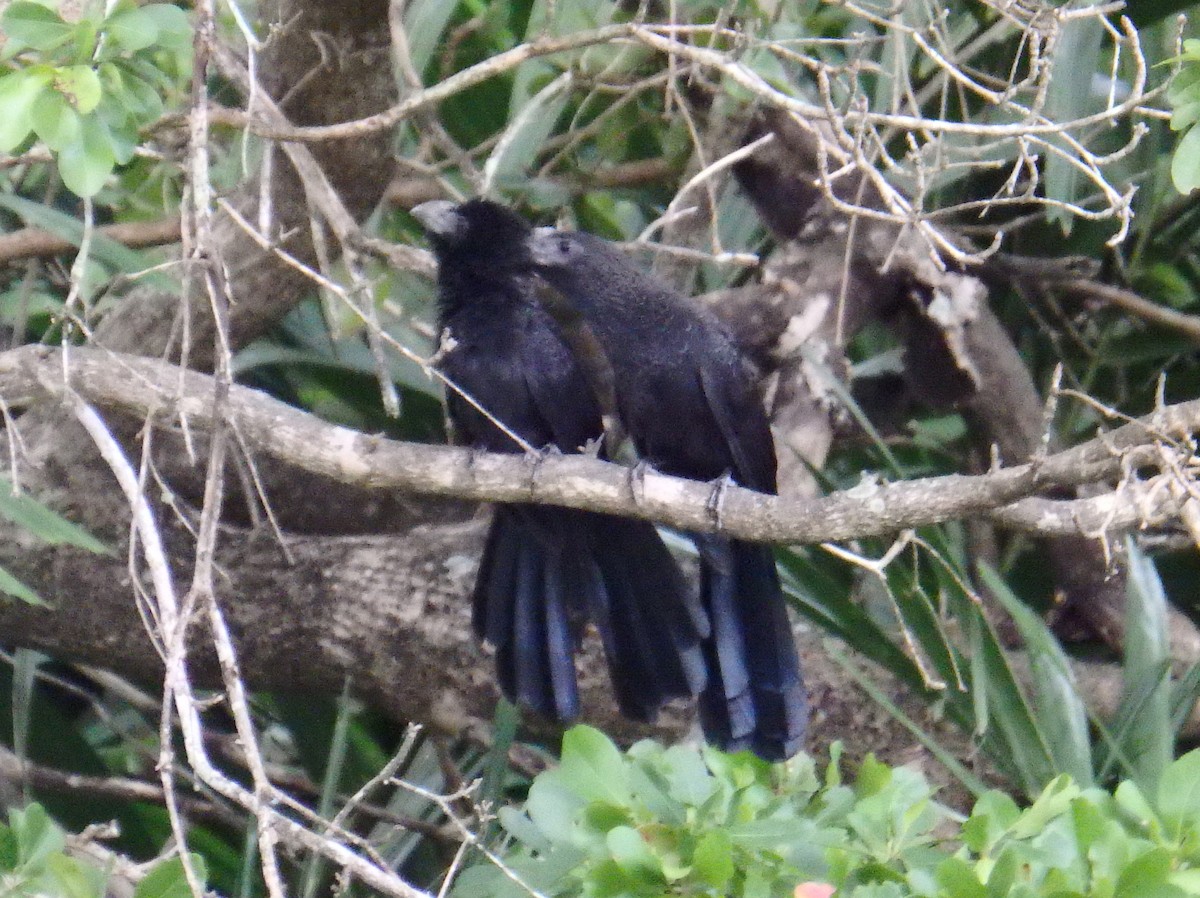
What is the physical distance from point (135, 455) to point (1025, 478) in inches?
75.6

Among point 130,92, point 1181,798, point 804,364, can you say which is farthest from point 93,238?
point 1181,798

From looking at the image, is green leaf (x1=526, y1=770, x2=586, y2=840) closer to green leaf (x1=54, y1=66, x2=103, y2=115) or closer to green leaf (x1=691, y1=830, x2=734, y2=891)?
green leaf (x1=691, y1=830, x2=734, y2=891)

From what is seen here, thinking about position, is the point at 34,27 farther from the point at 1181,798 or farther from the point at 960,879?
the point at 1181,798

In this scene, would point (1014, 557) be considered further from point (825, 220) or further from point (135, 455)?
point (135, 455)

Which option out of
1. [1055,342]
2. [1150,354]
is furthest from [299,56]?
[1150,354]

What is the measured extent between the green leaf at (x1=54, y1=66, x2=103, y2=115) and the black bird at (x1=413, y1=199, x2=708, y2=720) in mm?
1027

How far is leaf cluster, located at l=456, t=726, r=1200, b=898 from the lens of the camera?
1.41 meters

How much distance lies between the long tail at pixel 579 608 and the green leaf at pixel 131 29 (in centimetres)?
122

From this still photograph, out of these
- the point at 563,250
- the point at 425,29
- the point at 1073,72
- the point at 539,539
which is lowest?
the point at 539,539

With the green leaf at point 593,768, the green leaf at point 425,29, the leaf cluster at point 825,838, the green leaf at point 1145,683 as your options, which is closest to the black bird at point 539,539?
the green leaf at point 425,29

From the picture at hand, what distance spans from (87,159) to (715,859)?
1.02m

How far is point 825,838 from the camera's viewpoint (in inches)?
61.5

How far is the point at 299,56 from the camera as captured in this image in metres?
2.56

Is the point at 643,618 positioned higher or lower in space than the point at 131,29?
lower
